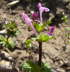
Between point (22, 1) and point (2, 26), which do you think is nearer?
point (2, 26)

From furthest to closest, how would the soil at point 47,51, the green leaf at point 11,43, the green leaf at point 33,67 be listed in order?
the green leaf at point 11,43 < the soil at point 47,51 < the green leaf at point 33,67

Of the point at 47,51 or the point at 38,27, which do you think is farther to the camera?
the point at 47,51

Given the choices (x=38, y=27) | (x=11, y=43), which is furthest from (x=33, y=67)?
(x=11, y=43)

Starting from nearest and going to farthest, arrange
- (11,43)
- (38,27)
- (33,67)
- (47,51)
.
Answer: (33,67) < (38,27) < (11,43) < (47,51)

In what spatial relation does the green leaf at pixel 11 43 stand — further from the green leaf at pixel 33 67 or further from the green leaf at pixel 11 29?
the green leaf at pixel 33 67

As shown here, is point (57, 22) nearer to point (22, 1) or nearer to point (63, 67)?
point (22, 1)

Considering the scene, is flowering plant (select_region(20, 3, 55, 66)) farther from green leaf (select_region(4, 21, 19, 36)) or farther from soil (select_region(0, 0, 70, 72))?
green leaf (select_region(4, 21, 19, 36))

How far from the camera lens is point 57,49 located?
4637 millimetres

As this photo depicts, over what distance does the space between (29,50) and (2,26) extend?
659 millimetres

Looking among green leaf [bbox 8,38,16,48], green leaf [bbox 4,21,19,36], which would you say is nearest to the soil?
green leaf [bbox 8,38,16,48]

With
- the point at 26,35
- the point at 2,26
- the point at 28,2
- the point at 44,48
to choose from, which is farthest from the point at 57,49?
the point at 28,2

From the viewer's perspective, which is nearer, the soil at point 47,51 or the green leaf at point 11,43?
the soil at point 47,51

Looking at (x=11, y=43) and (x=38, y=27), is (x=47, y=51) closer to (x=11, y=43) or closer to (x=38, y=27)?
(x=11, y=43)

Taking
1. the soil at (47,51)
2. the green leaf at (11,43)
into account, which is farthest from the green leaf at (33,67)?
the green leaf at (11,43)
